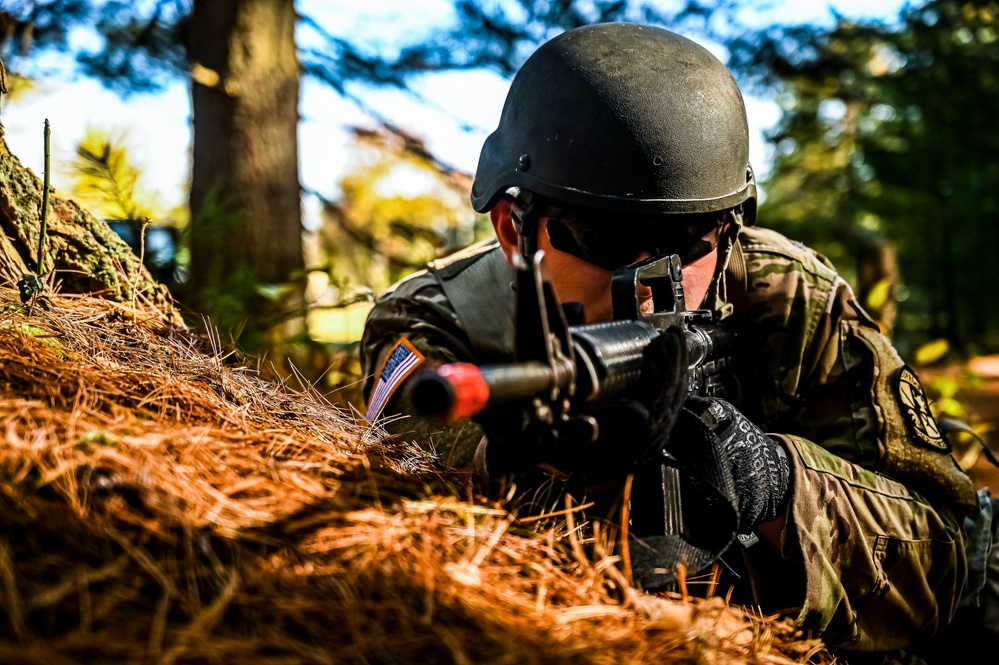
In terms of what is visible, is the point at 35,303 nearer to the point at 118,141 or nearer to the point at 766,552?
the point at 118,141

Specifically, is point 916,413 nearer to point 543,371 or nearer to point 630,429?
point 630,429

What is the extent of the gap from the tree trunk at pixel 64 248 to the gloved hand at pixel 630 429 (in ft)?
3.65

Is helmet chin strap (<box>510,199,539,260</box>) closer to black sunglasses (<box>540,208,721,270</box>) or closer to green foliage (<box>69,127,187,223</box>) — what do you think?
black sunglasses (<box>540,208,721,270</box>)

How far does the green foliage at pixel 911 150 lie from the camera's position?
5301 mm

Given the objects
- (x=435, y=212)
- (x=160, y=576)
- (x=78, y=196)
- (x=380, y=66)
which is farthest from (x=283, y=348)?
(x=435, y=212)

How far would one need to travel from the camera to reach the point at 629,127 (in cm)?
202

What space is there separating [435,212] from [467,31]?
961 centimetres

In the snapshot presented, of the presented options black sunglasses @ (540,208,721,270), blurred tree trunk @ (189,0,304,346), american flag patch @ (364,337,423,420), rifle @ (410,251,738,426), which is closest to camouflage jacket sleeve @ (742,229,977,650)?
black sunglasses @ (540,208,721,270)

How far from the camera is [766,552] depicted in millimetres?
1807

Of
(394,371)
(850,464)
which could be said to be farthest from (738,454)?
(394,371)

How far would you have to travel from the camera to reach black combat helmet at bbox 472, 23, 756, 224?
2.01 m

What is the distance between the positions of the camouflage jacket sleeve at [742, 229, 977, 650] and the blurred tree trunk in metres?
2.47

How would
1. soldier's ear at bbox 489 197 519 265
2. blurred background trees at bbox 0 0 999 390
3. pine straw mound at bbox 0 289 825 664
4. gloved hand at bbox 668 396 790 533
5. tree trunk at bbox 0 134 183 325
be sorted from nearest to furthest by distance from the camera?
pine straw mound at bbox 0 289 825 664 < gloved hand at bbox 668 396 790 533 < tree trunk at bbox 0 134 183 325 < soldier's ear at bbox 489 197 519 265 < blurred background trees at bbox 0 0 999 390

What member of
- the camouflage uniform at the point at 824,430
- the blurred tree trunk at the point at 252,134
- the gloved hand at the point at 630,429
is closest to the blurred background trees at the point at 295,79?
the blurred tree trunk at the point at 252,134
